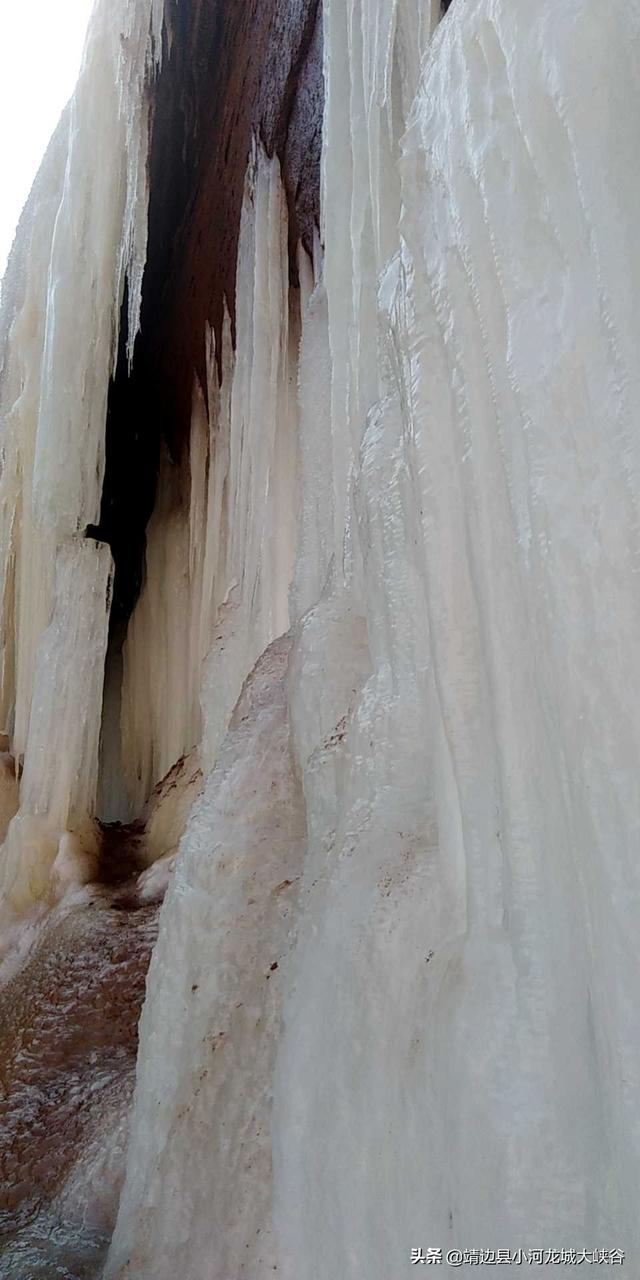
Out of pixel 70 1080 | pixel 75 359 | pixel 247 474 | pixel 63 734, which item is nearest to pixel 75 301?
pixel 75 359

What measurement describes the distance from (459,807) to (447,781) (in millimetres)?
51

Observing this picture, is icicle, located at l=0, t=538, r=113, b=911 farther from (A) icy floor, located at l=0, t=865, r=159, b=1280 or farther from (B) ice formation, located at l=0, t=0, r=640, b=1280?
(B) ice formation, located at l=0, t=0, r=640, b=1280

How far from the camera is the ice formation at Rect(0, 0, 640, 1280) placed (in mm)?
947

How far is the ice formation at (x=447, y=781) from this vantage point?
947mm

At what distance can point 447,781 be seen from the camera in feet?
4.24

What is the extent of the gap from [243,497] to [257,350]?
567mm

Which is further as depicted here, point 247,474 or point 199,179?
point 199,179

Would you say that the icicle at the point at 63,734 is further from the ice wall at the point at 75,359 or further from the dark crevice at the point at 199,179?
the dark crevice at the point at 199,179

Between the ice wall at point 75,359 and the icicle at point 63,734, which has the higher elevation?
the ice wall at point 75,359

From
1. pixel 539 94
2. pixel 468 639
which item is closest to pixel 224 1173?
pixel 468 639

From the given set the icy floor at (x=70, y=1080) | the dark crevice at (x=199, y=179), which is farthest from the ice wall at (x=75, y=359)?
the icy floor at (x=70, y=1080)

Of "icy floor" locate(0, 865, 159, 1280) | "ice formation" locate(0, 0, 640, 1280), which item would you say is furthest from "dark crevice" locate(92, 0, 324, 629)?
"icy floor" locate(0, 865, 159, 1280)

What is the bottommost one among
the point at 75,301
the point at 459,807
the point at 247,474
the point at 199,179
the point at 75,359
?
the point at 459,807

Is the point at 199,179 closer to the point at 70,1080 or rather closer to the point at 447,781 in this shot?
the point at 70,1080
